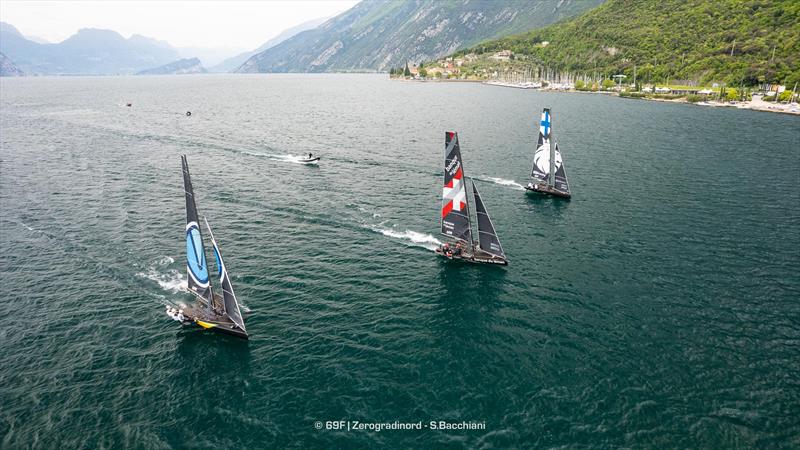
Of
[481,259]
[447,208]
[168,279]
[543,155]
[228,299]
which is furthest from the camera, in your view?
[543,155]

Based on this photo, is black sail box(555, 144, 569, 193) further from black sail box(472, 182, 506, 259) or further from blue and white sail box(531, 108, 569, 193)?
black sail box(472, 182, 506, 259)

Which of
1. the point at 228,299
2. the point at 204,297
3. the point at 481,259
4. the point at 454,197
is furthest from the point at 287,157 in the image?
the point at 228,299

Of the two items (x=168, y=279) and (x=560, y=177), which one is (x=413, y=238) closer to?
(x=168, y=279)

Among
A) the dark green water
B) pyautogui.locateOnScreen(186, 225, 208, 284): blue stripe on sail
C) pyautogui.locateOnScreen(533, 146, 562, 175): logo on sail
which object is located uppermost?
pyautogui.locateOnScreen(533, 146, 562, 175): logo on sail

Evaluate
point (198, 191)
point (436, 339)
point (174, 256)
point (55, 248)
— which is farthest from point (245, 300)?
point (198, 191)

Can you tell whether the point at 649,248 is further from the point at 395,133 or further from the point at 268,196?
the point at 395,133

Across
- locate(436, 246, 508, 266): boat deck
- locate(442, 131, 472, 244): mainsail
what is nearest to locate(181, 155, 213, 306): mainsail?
locate(442, 131, 472, 244): mainsail
